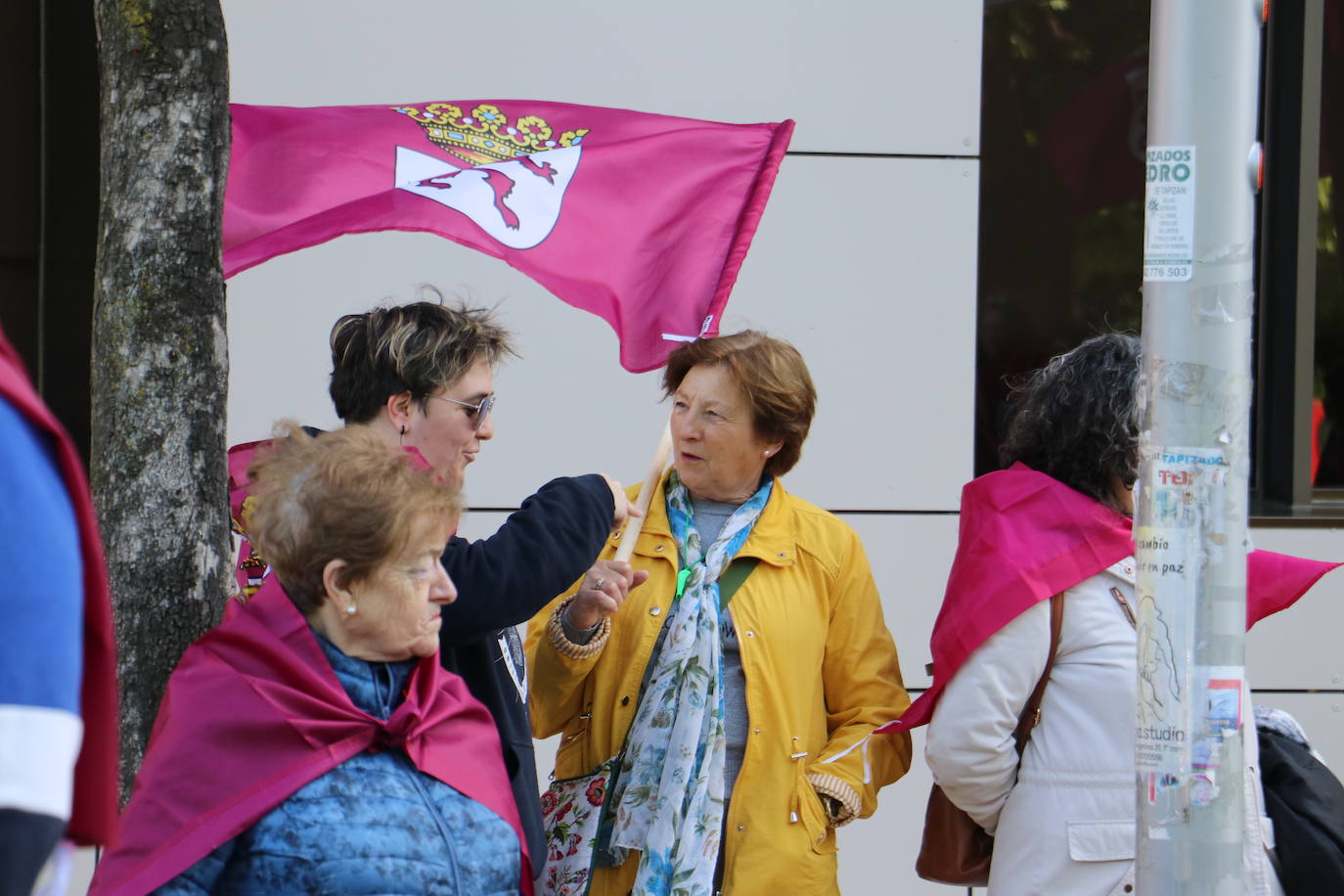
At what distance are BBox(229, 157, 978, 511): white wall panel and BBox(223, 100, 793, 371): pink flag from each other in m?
1.81

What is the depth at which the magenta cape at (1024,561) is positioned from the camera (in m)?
3.09

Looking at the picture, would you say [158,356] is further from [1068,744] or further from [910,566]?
[910,566]

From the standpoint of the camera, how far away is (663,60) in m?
5.46

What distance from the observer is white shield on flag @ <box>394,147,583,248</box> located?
326 cm

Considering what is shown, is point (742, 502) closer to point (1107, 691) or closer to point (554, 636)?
point (554, 636)

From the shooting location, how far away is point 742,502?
3672 mm

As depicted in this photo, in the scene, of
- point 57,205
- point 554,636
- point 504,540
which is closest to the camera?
point 504,540

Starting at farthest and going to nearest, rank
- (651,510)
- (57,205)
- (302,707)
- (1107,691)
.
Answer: (57,205) → (651,510) → (1107,691) → (302,707)

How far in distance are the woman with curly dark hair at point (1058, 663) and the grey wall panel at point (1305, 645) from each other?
2.74 meters

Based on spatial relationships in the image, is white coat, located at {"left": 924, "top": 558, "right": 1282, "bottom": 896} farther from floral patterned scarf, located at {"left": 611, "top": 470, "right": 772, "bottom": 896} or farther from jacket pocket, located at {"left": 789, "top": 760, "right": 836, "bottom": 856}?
floral patterned scarf, located at {"left": 611, "top": 470, "right": 772, "bottom": 896}

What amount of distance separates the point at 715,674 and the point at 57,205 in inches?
131

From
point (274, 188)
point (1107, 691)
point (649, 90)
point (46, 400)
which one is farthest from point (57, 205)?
point (1107, 691)

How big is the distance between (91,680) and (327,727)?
0.96 metres

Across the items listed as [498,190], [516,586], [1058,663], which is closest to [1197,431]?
Result: [1058,663]
